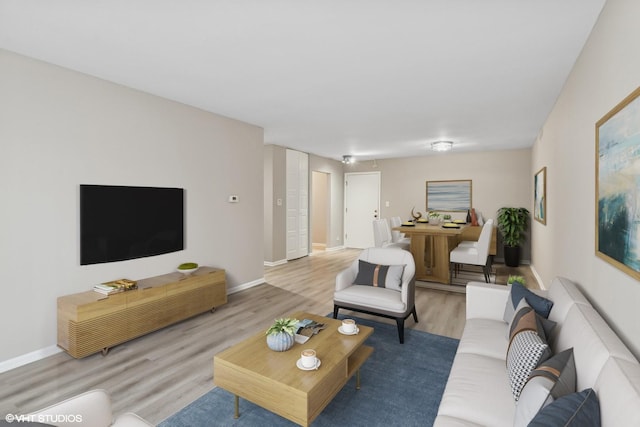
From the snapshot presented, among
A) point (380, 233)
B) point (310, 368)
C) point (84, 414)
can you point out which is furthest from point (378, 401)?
point (380, 233)

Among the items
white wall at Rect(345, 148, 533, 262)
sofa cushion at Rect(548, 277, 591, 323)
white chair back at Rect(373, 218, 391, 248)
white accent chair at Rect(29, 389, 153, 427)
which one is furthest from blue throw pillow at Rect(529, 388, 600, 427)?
white wall at Rect(345, 148, 533, 262)

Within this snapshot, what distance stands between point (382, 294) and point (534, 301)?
1.32m

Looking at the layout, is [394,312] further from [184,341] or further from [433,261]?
[433,261]

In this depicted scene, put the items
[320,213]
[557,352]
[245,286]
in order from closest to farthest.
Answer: [557,352] → [245,286] → [320,213]

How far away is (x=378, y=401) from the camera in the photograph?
7.13ft

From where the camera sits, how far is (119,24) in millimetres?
2166

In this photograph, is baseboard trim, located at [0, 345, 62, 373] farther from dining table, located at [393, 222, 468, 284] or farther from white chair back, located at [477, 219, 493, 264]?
white chair back, located at [477, 219, 493, 264]

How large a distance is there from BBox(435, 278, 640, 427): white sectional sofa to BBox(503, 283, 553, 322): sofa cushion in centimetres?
4

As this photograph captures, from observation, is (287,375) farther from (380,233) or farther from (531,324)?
(380,233)

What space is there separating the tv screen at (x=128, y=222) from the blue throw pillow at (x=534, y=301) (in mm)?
3463

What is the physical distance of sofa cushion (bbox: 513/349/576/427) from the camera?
116 cm

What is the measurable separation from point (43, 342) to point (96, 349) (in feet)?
1.55

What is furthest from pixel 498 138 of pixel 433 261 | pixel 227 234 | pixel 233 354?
pixel 233 354

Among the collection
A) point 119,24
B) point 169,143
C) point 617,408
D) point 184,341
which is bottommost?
point 184,341
